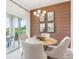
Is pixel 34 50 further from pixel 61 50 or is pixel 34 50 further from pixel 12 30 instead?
pixel 12 30

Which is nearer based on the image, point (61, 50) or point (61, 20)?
point (61, 50)

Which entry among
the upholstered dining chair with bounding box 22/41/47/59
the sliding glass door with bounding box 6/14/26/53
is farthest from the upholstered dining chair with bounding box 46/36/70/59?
the sliding glass door with bounding box 6/14/26/53

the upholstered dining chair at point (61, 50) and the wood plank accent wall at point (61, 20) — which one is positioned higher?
the wood plank accent wall at point (61, 20)

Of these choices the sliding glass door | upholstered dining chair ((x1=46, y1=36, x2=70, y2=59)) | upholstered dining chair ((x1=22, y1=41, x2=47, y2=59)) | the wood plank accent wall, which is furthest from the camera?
the wood plank accent wall

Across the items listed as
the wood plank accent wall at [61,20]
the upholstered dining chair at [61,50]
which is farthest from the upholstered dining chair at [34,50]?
the wood plank accent wall at [61,20]

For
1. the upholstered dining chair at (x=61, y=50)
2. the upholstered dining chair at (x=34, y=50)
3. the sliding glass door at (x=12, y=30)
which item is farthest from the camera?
the sliding glass door at (x=12, y=30)

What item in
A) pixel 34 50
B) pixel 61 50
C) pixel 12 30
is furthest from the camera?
pixel 12 30

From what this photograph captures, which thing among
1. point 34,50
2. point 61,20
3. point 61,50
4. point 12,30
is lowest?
point 61,50

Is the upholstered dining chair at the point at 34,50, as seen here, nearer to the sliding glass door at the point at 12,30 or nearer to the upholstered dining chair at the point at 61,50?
the upholstered dining chair at the point at 61,50

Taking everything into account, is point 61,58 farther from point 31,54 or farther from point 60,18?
point 60,18

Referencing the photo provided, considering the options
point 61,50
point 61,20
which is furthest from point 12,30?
point 61,50

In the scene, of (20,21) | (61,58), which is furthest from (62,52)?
(20,21)

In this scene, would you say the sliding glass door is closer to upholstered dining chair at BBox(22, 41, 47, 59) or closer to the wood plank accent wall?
the wood plank accent wall
